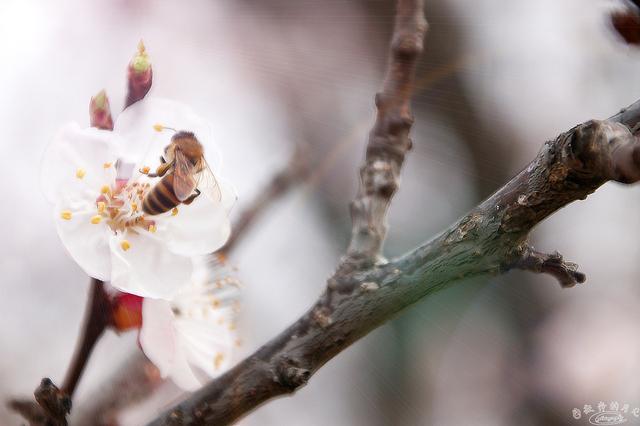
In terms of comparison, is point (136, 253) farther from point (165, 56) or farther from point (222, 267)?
point (165, 56)

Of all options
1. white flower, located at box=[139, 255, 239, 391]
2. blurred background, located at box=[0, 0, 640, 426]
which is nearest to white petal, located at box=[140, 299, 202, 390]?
white flower, located at box=[139, 255, 239, 391]

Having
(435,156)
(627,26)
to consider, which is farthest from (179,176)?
(435,156)

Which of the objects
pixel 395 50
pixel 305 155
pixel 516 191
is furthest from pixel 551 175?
pixel 305 155

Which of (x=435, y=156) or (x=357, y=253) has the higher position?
(x=435, y=156)

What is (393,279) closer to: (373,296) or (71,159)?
(373,296)

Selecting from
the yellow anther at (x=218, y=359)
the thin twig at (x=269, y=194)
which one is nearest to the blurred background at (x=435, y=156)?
the thin twig at (x=269, y=194)

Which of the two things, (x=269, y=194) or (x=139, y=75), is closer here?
(x=139, y=75)

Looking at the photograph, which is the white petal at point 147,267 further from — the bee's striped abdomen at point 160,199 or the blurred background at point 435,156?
the blurred background at point 435,156
